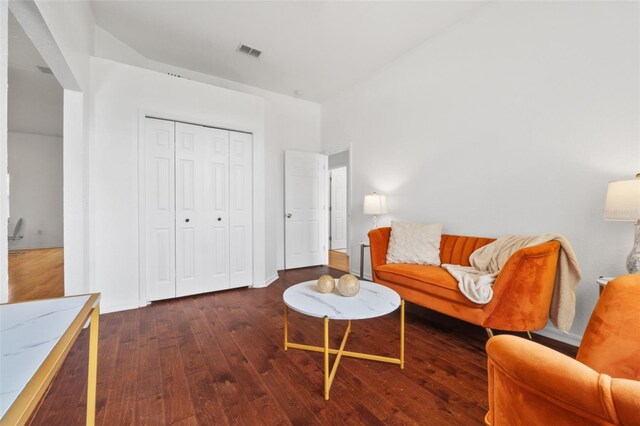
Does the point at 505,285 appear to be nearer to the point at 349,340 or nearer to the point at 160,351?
the point at 349,340

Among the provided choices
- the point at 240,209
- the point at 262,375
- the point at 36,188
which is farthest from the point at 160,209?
the point at 36,188

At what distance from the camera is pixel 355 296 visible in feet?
6.06

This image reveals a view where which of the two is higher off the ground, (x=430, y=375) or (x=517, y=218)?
(x=517, y=218)

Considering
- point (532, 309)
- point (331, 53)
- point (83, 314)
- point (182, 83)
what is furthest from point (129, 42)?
point (532, 309)

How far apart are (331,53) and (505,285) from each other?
3.15 meters

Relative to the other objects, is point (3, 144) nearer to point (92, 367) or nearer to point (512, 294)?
point (92, 367)

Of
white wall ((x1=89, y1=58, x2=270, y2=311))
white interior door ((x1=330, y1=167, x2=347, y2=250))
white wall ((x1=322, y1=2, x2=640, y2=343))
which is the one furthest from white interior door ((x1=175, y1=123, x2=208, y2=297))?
white interior door ((x1=330, y1=167, x2=347, y2=250))

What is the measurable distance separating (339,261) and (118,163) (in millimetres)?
3649

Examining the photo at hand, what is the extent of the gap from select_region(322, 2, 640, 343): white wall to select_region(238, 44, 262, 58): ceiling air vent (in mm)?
1706

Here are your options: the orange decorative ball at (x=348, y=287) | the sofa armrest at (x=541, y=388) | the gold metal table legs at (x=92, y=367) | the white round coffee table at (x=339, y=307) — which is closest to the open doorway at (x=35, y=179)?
the gold metal table legs at (x=92, y=367)

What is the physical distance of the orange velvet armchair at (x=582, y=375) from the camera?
54 cm

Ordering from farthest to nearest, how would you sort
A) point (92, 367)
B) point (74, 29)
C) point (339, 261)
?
point (339, 261), point (74, 29), point (92, 367)

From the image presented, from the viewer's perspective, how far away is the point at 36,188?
6574 mm

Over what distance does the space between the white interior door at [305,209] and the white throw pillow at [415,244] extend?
1994mm
